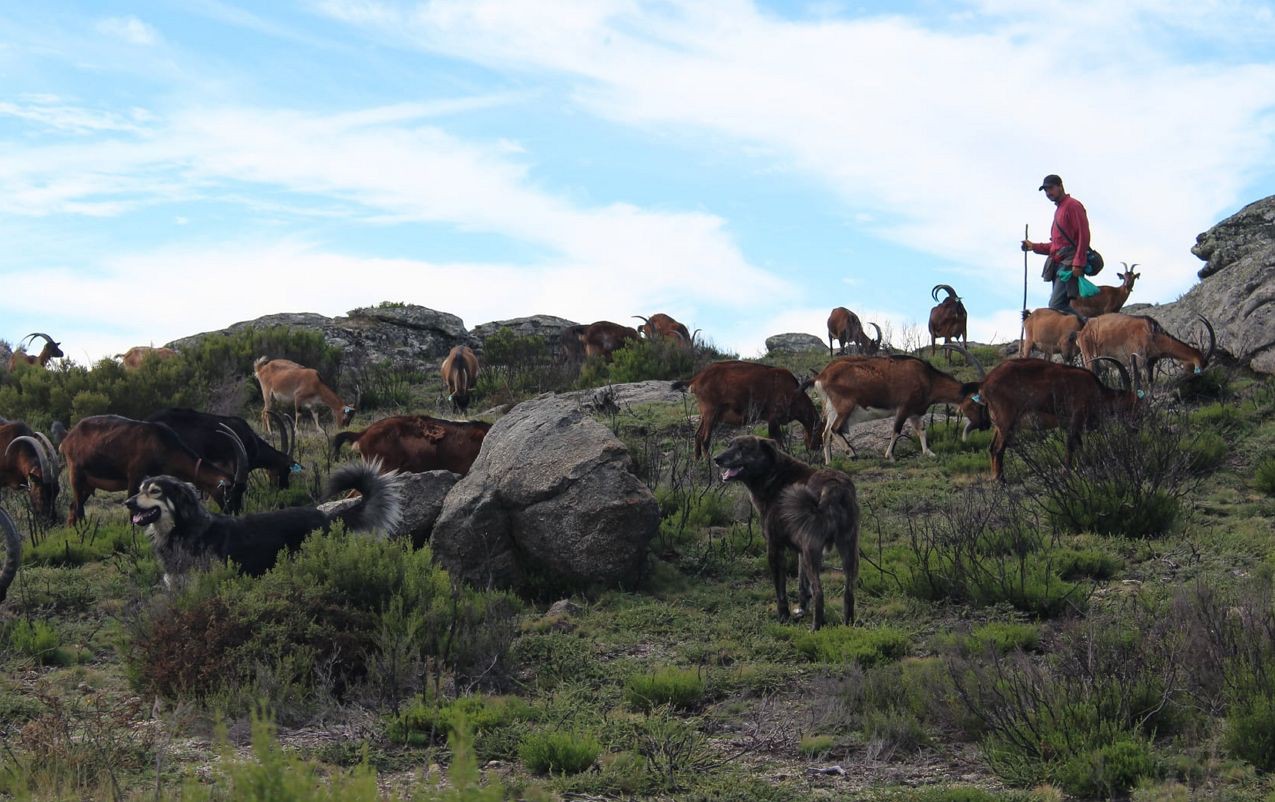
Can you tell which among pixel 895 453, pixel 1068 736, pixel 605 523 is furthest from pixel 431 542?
pixel 895 453

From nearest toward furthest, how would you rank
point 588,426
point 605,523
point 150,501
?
point 150,501
point 605,523
point 588,426

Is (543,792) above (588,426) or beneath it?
beneath

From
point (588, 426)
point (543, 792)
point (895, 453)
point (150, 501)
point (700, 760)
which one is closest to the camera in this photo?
point (543, 792)

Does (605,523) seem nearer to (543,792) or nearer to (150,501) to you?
(150,501)

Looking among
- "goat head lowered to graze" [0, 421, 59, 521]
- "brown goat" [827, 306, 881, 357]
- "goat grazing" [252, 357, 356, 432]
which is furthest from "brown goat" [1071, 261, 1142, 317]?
"goat head lowered to graze" [0, 421, 59, 521]

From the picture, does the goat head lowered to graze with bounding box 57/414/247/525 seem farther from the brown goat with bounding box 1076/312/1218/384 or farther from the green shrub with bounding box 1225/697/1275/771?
the brown goat with bounding box 1076/312/1218/384

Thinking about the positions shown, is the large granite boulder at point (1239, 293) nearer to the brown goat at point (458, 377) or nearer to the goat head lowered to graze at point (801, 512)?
the goat head lowered to graze at point (801, 512)

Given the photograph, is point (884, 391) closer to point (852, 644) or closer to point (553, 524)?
point (553, 524)

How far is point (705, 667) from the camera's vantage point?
27.9 ft

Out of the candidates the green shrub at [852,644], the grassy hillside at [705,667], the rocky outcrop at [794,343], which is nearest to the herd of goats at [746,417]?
the grassy hillside at [705,667]

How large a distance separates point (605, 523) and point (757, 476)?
51.5 inches

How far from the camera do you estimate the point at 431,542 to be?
1073cm

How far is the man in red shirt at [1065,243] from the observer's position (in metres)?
18.5

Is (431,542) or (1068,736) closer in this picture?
(1068,736)
